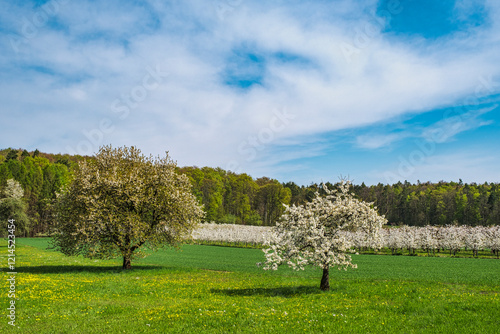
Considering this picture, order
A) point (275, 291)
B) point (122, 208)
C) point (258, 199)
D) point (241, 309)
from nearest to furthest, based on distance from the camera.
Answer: point (241, 309), point (275, 291), point (122, 208), point (258, 199)

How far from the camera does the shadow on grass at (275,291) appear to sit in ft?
66.2

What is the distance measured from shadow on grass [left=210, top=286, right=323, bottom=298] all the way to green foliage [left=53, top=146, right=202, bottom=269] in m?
11.8

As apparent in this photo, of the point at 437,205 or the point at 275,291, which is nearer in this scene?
the point at 275,291

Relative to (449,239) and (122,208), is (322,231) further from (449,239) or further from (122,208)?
(449,239)

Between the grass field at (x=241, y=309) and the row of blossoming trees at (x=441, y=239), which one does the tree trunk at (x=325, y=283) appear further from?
the row of blossoming trees at (x=441, y=239)

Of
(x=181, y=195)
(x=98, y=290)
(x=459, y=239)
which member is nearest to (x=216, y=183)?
(x=459, y=239)

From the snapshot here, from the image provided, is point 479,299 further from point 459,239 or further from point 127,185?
point 459,239

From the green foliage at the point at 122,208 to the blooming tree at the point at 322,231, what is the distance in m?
13.7

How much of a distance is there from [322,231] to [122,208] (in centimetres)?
1918

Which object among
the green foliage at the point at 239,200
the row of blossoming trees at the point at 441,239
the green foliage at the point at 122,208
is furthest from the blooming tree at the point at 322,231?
the green foliage at the point at 239,200

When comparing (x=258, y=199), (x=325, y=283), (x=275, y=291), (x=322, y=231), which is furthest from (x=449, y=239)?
(x=258, y=199)

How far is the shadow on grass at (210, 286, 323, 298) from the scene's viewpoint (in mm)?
20172

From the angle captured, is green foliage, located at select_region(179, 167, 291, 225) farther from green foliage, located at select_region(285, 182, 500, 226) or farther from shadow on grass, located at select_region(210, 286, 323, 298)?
shadow on grass, located at select_region(210, 286, 323, 298)

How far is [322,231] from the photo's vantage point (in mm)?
20250
